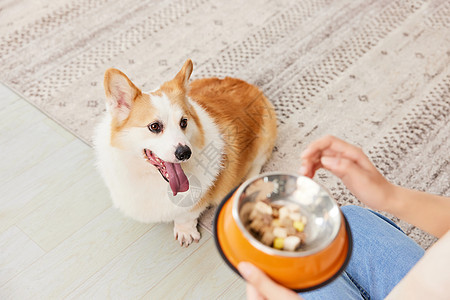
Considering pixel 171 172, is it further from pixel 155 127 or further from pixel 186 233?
pixel 186 233

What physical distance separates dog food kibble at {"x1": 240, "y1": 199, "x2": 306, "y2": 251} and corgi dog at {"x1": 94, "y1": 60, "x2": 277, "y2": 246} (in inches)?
17.8

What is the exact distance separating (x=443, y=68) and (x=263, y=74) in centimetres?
91

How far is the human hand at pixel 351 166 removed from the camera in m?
0.84

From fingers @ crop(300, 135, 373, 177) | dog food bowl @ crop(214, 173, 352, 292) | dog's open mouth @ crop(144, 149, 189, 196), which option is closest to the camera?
dog food bowl @ crop(214, 173, 352, 292)

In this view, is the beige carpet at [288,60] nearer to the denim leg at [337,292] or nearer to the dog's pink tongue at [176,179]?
the dog's pink tongue at [176,179]

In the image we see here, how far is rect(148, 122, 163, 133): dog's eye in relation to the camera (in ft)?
3.89

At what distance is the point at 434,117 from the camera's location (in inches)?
73.8

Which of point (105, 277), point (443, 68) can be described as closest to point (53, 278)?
point (105, 277)

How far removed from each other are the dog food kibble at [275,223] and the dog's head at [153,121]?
45 cm

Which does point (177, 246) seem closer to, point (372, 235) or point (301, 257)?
point (372, 235)

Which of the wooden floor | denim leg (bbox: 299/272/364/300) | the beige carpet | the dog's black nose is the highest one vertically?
the dog's black nose

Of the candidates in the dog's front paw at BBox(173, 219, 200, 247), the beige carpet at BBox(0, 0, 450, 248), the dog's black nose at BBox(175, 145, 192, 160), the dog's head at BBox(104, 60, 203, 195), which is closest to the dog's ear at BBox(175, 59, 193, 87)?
the dog's head at BBox(104, 60, 203, 195)

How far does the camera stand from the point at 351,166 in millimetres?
839

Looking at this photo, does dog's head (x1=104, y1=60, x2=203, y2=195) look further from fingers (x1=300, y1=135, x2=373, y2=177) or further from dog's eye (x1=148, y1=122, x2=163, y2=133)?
fingers (x1=300, y1=135, x2=373, y2=177)
